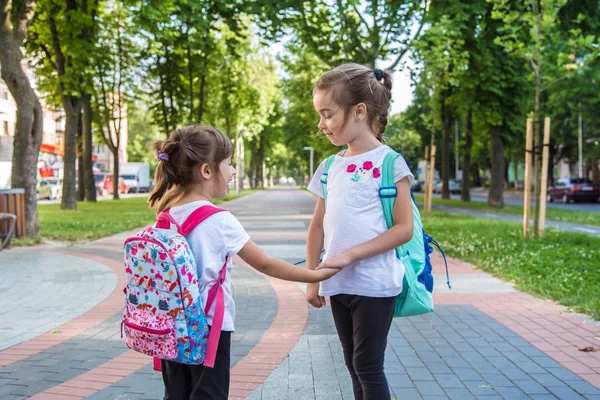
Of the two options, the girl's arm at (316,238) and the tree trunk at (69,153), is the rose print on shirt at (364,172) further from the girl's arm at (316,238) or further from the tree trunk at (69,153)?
the tree trunk at (69,153)

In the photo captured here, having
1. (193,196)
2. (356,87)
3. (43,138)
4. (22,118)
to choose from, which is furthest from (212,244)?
(43,138)

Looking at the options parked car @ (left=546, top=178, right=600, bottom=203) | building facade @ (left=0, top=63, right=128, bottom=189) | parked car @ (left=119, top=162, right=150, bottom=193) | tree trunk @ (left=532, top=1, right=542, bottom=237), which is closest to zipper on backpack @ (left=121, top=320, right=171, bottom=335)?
tree trunk @ (left=532, top=1, right=542, bottom=237)

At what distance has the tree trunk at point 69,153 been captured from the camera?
75.2ft

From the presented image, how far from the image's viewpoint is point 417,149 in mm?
71375

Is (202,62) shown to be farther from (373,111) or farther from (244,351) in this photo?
(373,111)

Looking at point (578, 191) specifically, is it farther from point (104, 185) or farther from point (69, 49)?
point (104, 185)

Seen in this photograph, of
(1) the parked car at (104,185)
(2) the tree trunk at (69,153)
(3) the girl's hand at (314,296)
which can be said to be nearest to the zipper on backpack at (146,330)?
(3) the girl's hand at (314,296)

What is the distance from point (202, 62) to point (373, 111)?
65.2ft

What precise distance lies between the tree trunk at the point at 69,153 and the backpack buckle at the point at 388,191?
21.9 meters

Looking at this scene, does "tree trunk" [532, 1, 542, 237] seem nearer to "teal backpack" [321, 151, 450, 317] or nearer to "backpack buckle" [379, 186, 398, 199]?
"teal backpack" [321, 151, 450, 317]

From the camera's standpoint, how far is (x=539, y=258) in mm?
9445

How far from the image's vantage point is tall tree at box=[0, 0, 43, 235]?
12.7 m

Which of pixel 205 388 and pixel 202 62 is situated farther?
pixel 202 62

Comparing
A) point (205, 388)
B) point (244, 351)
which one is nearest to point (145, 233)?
point (205, 388)
